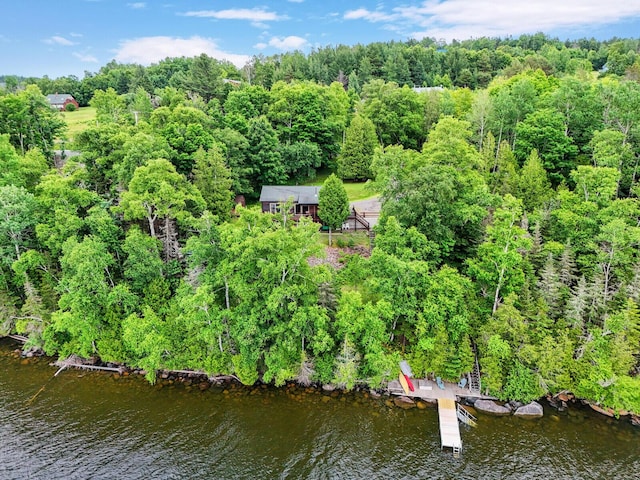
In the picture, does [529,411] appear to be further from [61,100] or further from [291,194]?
[61,100]

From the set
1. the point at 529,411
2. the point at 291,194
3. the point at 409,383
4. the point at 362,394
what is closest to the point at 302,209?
the point at 291,194

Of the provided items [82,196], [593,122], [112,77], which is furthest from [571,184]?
[112,77]

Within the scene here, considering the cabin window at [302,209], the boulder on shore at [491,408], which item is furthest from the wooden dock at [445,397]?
→ the cabin window at [302,209]

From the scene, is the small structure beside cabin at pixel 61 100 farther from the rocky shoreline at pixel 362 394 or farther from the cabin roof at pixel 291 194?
the rocky shoreline at pixel 362 394

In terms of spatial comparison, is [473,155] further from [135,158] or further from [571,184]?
[135,158]

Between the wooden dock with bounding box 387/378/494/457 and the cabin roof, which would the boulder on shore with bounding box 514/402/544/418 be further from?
the cabin roof

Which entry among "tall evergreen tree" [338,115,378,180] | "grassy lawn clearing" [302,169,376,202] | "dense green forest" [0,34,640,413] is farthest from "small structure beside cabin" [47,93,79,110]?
"tall evergreen tree" [338,115,378,180]
